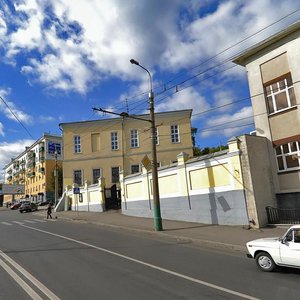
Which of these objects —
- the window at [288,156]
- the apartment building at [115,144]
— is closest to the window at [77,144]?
the apartment building at [115,144]

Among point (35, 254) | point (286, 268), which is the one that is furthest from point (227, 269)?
point (35, 254)

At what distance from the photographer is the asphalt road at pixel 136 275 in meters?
7.00

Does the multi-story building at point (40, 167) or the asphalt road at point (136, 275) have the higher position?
the multi-story building at point (40, 167)

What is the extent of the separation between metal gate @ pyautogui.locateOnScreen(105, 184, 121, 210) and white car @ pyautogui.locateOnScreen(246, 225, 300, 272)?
86.9 feet

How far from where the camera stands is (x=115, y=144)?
4572 cm

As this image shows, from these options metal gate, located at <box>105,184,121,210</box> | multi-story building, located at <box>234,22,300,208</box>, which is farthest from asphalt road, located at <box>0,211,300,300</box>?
metal gate, located at <box>105,184,121,210</box>

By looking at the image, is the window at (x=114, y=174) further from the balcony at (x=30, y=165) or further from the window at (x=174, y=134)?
the balcony at (x=30, y=165)

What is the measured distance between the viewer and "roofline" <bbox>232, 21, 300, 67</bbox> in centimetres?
1792

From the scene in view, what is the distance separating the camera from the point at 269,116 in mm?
19328

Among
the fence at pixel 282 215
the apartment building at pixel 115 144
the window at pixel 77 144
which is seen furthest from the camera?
the window at pixel 77 144

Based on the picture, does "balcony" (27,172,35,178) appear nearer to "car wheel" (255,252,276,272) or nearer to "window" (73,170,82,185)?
"window" (73,170,82,185)

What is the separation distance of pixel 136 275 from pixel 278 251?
3551mm

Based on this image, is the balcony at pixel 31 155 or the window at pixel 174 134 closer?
the window at pixel 174 134

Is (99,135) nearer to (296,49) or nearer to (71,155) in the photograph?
(71,155)
